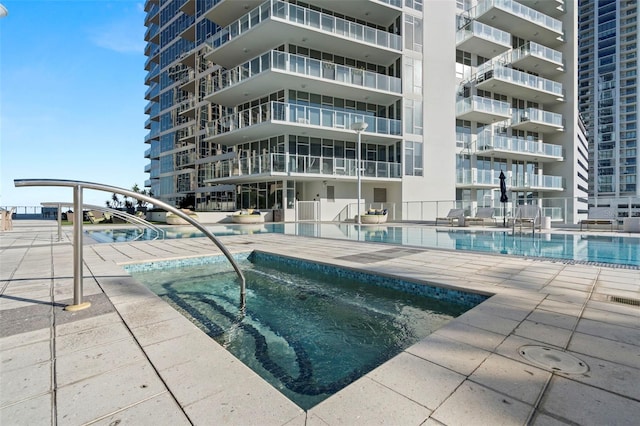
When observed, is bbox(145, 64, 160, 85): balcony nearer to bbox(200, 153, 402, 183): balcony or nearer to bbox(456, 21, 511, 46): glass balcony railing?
bbox(200, 153, 402, 183): balcony

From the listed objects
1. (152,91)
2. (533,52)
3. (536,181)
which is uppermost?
(152,91)

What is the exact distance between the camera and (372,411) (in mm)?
1602

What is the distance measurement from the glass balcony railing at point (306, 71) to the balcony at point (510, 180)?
369 inches

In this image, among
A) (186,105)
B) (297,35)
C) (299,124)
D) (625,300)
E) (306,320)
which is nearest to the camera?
(625,300)

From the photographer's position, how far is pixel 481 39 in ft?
81.4

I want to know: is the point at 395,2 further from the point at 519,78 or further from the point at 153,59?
the point at 153,59

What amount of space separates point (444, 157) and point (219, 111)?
21.5 meters

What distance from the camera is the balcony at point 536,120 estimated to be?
91.5ft

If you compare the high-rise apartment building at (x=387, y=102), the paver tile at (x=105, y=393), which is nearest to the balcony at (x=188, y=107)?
the high-rise apartment building at (x=387, y=102)

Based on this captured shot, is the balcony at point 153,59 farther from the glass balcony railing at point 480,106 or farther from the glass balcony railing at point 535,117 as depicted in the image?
the glass balcony railing at point 535,117

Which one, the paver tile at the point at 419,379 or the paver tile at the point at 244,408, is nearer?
the paver tile at the point at 244,408

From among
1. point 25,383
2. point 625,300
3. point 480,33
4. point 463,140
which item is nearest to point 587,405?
point 625,300

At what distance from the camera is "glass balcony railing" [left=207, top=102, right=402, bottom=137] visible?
18.9 meters

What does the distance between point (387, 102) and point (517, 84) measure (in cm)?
1255
